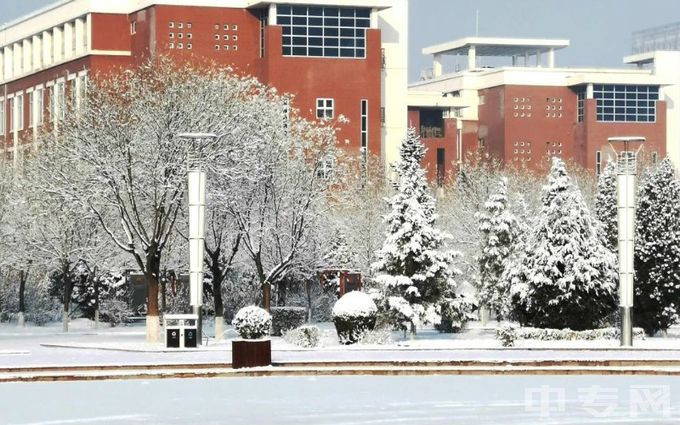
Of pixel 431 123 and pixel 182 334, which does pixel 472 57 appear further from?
pixel 182 334

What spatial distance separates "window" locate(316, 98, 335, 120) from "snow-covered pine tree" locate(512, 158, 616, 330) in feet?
201

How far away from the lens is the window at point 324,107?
11394cm

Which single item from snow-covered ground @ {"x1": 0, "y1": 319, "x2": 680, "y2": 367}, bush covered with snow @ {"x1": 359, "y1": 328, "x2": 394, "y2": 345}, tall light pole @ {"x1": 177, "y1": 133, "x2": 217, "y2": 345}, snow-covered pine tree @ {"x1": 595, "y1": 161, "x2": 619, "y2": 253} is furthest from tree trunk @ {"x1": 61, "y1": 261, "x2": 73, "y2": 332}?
snow-covered pine tree @ {"x1": 595, "y1": 161, "x2": 619, "y2": 253}

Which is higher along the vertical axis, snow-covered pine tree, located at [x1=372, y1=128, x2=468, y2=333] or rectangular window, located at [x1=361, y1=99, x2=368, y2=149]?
rectangular window, located at [x1=361, y1=99, x2=368, y2=149]

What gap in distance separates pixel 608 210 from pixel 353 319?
1797 cm

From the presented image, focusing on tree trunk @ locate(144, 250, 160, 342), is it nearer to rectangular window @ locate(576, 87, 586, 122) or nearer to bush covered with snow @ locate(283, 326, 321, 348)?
bush covered with snow @ locate(283, 326, 321, 348)

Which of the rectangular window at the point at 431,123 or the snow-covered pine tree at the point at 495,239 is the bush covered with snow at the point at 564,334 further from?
the rectangular window at the point at 431,123

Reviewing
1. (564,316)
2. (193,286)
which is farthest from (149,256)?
(564,316)

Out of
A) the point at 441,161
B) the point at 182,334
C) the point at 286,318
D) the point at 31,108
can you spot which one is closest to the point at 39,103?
the point at 31,108

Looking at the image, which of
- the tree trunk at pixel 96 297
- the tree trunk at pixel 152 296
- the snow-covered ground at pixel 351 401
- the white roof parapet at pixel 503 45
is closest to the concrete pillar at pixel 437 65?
the white roof parapet at pixel 503 45

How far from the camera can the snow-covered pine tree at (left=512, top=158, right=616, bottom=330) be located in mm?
51844

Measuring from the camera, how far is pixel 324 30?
115 m

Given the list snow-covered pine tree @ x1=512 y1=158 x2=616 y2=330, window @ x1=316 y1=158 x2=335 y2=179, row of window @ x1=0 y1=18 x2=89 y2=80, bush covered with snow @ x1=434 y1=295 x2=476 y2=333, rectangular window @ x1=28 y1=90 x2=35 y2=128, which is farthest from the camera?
rectangular window @ x1=28 y1=90 x2=35 y2=128

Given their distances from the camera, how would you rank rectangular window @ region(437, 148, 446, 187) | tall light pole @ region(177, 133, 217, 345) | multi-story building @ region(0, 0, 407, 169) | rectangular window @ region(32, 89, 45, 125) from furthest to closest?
rectangular window @ region(437, 148, 446, 187), rectangular window @ region(32, 89, 45, 125), multi-story building @ region(0, 0, 407, 169), tall light pole @ region(177, 133, 217, 345)
